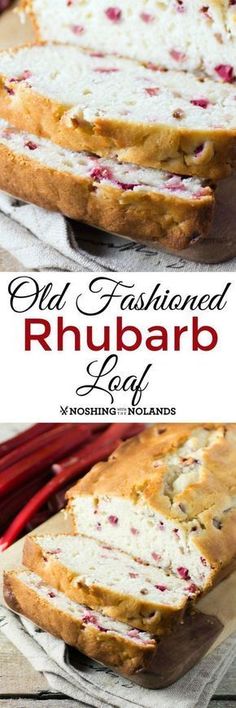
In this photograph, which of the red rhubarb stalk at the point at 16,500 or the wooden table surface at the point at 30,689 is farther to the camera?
the red rhubarb stalk at the point at 16,500

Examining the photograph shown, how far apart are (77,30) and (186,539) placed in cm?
131

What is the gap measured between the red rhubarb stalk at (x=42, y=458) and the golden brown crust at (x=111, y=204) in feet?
2.24

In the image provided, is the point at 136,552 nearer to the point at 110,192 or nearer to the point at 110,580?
the point at 110,580

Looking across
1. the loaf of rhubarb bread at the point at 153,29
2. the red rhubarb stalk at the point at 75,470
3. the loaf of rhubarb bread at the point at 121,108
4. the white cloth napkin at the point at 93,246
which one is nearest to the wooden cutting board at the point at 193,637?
the red rhubarb stalk at the point at 75,470

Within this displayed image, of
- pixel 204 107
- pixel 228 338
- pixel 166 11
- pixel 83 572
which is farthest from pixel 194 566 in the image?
pixel 166 11

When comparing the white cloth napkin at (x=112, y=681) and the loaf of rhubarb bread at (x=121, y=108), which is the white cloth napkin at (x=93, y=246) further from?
the white cloth napkin at (x=112, y=681)

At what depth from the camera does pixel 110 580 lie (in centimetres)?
239

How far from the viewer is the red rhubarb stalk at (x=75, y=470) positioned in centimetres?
272

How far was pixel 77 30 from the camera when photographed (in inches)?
112

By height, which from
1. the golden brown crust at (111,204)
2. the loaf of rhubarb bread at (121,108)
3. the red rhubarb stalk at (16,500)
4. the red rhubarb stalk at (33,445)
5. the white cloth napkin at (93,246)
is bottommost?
the red rhubarb stalk at (16,500)

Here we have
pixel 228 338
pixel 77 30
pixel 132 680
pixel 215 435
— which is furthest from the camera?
pixel 77 30

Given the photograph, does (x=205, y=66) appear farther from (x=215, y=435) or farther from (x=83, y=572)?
(x=83, y=572)

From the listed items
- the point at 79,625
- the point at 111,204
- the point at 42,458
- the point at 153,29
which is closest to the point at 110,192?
the point at 111,204

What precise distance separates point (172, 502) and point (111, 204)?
66 cm
